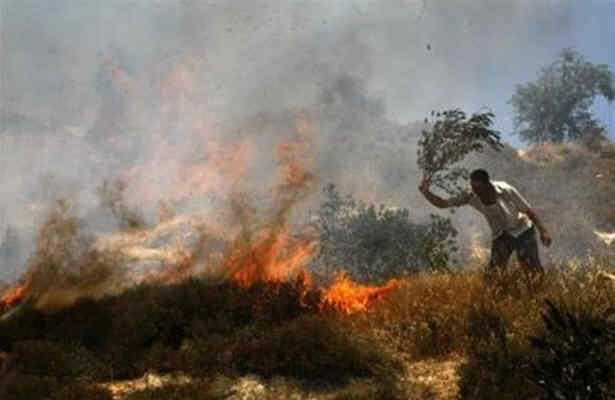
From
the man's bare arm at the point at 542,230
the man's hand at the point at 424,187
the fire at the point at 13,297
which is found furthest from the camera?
the fire at the point at 13,297

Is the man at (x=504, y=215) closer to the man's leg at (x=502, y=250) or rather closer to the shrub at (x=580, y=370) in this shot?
the man's leg at (x=502, y=250)

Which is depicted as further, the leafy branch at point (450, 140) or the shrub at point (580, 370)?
the leafy branch at point (450, 140)

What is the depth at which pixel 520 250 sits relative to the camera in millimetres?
8445

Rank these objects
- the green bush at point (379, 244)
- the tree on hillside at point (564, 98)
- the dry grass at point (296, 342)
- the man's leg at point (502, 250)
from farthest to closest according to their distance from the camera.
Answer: the tree on hillside at point (564, 98), the green bush at point (379, 244), the man's leg at point (502, 250), the dry grass at point (296, 342)

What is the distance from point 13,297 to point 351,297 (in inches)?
221

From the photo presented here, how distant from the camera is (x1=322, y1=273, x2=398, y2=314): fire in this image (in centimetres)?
910

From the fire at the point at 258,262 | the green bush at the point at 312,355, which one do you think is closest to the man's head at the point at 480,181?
the green bush at the point at 312,355

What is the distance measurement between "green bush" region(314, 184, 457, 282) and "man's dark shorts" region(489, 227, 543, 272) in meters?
5.31

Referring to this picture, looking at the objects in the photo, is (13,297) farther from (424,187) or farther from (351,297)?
(424,187)

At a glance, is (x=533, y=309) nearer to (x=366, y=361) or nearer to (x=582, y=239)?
(x=366, y=361)

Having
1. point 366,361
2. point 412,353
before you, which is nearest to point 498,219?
point 412,353

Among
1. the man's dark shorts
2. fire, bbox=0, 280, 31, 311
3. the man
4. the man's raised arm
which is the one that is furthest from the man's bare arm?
fire, bbox=0, 280, 31, 311

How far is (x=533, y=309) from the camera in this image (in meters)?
7.21

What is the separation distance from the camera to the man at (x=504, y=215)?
8.39m
